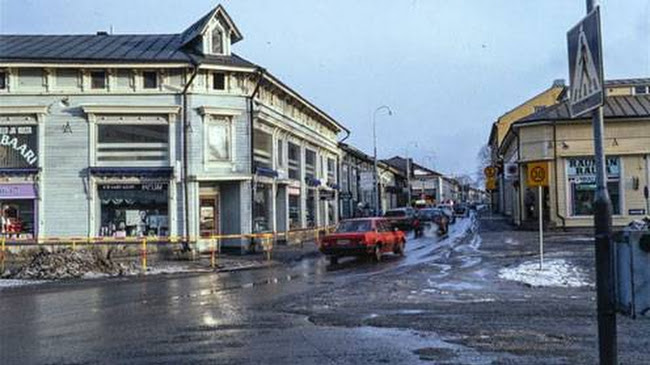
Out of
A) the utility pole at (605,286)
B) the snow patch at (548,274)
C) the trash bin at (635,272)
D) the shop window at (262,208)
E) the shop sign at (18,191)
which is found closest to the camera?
the trash bin at (635,272)

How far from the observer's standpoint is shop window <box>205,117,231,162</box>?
1211 inches

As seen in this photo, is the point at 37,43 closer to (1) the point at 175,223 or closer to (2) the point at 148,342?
(1) the point at 175,223

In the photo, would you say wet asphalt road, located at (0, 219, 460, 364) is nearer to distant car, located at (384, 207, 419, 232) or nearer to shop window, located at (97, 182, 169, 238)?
shop window, located at (97, 182, 169, 238)

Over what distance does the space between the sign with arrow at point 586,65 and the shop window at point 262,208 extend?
2710cm

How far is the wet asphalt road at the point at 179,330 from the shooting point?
28.0 ft

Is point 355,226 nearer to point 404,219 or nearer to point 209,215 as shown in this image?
point 209,215

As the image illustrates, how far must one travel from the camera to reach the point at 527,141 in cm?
4484

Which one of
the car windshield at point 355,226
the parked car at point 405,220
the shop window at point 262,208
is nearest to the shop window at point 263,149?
the shop window at point 262,208

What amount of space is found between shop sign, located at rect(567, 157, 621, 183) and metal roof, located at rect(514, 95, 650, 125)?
263 cm

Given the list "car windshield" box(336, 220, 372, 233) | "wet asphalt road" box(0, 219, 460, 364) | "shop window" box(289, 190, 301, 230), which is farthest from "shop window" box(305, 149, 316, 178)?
"wet asphalt road" box(0, 219, 460, 364)

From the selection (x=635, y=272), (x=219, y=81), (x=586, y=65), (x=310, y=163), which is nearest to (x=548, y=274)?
(x=586, y=65)

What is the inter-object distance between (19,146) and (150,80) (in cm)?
607

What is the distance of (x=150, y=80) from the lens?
30.5 metres

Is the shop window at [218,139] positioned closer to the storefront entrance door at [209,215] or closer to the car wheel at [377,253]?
the storefront entrance door at [209,215]
